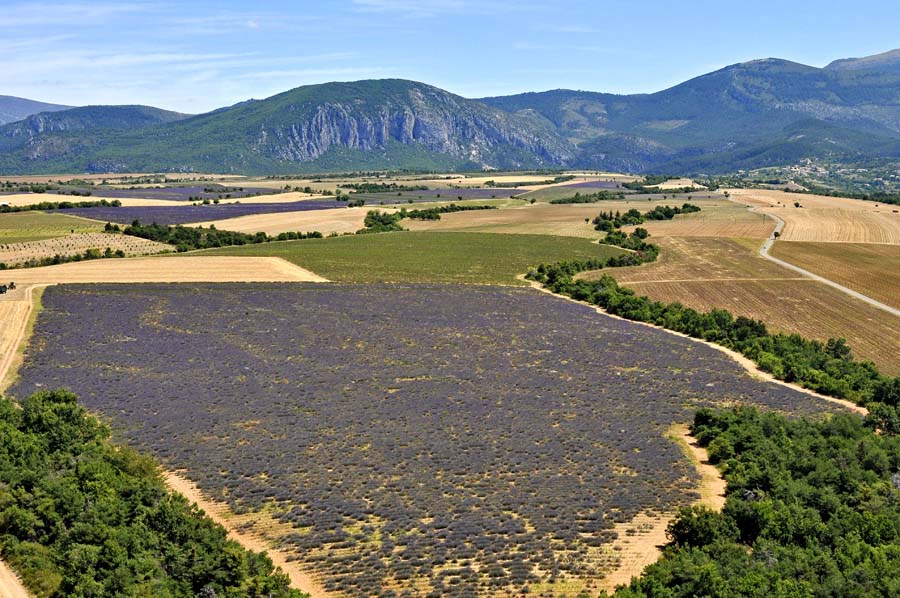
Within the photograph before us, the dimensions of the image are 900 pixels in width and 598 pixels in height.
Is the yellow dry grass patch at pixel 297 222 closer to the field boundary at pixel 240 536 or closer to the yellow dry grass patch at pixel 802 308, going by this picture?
the yellow dry grass patch at pixel 802 308

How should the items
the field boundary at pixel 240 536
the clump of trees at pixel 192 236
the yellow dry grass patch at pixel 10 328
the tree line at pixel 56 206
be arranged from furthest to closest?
the tree line at pixel 56 206 → the clump of trees at pixel 192 236 → the yellow dry grass patch at pixel 10 328 → the field boundary at pixel 240 536

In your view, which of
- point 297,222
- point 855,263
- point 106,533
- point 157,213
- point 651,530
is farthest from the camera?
point 157,213

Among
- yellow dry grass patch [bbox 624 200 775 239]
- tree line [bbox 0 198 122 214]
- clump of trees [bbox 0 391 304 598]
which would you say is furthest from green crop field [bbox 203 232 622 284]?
tree line [bbox 0 198 122 214]

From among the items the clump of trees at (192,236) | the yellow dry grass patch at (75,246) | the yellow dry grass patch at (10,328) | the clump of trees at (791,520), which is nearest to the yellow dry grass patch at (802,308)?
the clump of trees at (791,520)

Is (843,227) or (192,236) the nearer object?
(192,236)

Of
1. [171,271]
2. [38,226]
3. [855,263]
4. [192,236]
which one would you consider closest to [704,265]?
[855,263]

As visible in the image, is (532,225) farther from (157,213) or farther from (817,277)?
(157,213)
